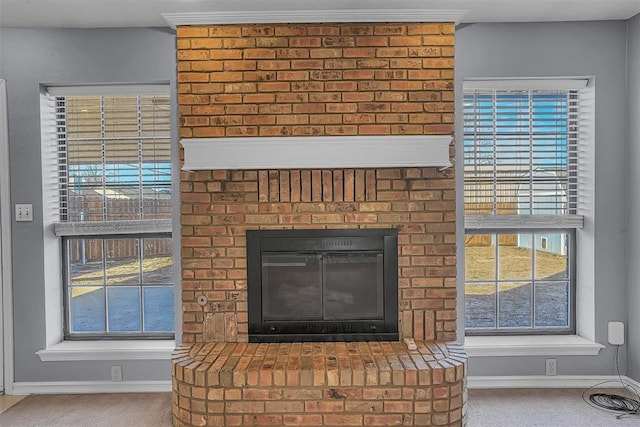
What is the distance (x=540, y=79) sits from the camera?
10.4ft

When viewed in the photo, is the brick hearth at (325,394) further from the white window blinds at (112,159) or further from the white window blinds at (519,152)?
the white window blinds at (112,159)

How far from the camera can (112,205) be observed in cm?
331

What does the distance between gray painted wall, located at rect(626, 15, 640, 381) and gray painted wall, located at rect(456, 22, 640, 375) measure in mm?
47

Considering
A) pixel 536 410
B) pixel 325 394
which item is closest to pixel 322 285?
pixel 325 394

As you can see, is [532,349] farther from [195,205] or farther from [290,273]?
[195,205]

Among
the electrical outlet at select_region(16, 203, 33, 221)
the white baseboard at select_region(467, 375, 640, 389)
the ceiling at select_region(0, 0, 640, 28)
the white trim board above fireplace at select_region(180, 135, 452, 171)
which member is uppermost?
the ceiling at select_region(0, 0, 640, 28)

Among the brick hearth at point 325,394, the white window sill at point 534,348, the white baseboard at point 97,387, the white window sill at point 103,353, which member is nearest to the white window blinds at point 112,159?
the white window sill at point 103,353

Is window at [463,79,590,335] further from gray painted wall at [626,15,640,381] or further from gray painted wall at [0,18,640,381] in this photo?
gray painted wall at [626,15,640,381]

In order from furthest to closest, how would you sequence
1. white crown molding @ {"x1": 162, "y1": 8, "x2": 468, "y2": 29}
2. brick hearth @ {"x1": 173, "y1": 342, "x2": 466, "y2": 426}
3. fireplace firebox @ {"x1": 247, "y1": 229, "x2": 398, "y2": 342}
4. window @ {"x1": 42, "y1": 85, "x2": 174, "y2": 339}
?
window @ {"x1": 42, "y1": 85, "x2": 174, "y2": 339}, fireplace firebox @ {"x1": 247, "y1": 229, "x2": 398, "y2": 342}, white crown molding @ {"x1": 162, "y1": 8, "x2": 468, "y2": 29}, brick hearth @ {"x1": 173, "y1": 342, "x2": 466, "y2": 426}

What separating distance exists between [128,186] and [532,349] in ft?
9.52

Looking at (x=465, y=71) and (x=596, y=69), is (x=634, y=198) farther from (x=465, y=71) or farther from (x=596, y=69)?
(x=465, y=71)

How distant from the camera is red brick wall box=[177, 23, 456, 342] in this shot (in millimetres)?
2918

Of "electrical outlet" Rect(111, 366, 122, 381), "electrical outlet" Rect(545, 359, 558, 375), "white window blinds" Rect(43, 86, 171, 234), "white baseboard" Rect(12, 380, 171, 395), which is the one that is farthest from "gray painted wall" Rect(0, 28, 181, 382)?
"electrical outlet" Rect(545, 359, 558, 375)

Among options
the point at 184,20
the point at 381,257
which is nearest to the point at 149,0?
the point at 184,20
